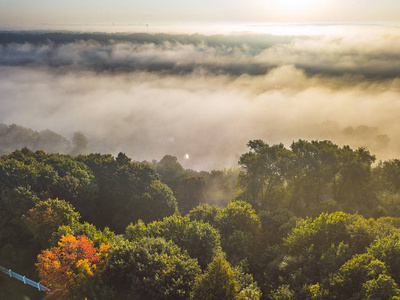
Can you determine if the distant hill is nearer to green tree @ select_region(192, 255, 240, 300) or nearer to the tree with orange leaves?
the tree with orange leaves

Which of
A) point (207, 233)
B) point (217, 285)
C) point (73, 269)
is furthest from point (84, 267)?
point (207, 233)

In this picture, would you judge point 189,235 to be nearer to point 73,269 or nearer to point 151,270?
point 151,270

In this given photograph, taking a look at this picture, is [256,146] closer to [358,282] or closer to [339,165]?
[339,165]

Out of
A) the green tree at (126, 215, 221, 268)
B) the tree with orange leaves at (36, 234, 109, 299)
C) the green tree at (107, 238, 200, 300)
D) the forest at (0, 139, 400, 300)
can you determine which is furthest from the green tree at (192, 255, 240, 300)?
the tree with orange leaves at (36, 234, 109, 299)

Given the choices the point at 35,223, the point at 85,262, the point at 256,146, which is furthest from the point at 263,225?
the point at 35,223

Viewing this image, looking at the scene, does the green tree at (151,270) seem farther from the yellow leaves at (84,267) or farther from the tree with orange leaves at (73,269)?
the yellow leaves at (84,267)
